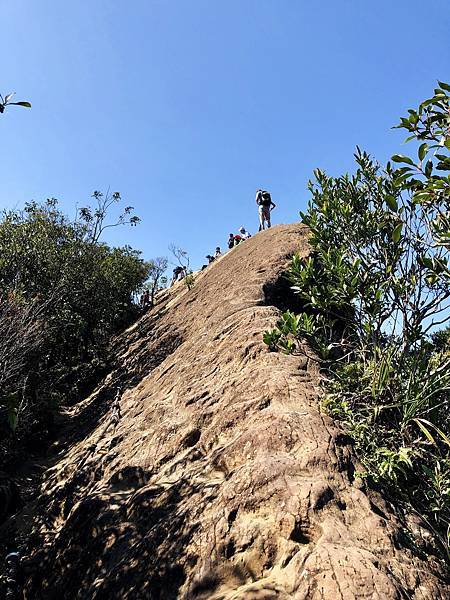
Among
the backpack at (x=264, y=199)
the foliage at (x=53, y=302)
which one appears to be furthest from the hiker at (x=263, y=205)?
the foliage at (x=53, y=302)

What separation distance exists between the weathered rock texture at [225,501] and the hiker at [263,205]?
10566 mm

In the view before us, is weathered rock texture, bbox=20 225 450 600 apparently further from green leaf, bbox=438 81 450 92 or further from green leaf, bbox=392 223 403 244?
green leaf, bbox=438 81 450 92

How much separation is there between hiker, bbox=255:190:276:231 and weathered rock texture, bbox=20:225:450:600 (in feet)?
34.7

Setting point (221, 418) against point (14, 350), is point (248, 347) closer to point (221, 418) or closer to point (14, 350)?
point (221, 418)

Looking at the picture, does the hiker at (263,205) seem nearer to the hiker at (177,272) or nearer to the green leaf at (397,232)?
the hiker at (177,272)

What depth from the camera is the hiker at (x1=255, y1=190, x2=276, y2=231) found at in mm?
18984

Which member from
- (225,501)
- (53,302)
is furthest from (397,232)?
(53,302)

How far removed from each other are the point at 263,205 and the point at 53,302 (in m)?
10.8

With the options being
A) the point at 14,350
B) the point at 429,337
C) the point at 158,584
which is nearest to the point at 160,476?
the point at 158,584

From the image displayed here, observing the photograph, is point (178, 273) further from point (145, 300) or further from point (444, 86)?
point (444, 86)

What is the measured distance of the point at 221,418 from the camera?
639 centimetres

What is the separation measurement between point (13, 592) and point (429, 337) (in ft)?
24.8

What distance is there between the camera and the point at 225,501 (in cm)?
455

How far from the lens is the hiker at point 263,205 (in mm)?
18984
